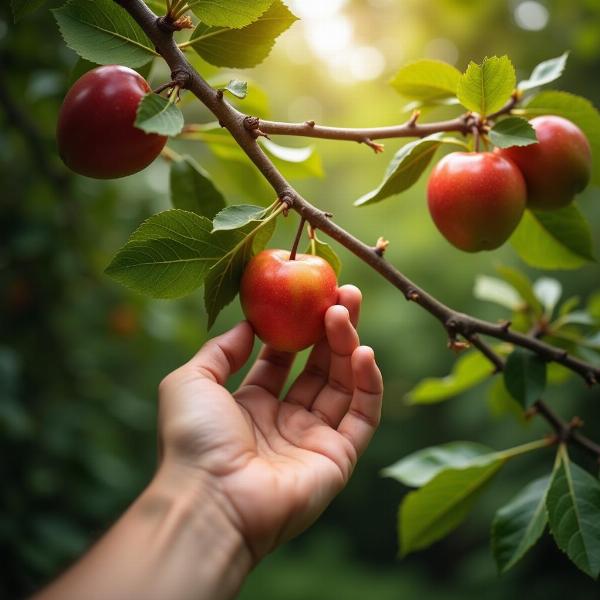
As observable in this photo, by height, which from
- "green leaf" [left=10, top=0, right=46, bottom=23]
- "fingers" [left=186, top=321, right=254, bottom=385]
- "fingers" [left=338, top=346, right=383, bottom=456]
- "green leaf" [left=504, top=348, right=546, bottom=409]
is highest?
"green leaf" [left=10, top=0, right=46, bottom=23]

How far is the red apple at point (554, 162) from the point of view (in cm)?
88

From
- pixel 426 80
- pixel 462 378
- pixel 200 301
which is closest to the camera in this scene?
pixel 426 80

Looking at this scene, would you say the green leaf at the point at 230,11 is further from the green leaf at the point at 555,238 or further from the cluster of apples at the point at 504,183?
the green leaf at the point at 555,238

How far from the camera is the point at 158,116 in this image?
0.66 metres

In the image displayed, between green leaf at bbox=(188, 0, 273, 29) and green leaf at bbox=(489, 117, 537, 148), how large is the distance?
1.10ft

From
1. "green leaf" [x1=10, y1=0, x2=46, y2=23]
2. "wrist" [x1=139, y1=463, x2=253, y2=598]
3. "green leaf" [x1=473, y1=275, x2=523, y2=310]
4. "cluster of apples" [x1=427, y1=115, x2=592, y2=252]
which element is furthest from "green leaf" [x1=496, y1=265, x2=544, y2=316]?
"green leaf" [x1=10, y1=0, x2=46, y2=23]

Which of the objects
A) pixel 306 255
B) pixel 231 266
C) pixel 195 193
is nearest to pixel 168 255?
pixel 231 266

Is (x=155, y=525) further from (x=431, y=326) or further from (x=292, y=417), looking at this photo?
(x=431, y=326)

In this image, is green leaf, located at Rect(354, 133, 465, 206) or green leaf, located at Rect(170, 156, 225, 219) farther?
green leaf, located at Rect(170, 156, 225, 219)

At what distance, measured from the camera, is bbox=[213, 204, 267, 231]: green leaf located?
0.71 m

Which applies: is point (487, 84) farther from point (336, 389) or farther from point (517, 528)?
point (517, 528)

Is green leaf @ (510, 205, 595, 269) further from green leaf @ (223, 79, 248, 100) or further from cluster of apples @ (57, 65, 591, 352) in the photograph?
green leaf @ (223, 79, 248, 100)

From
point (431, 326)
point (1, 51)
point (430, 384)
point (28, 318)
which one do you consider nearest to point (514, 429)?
point (431, 326)

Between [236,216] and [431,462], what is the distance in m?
Result: 0.69
